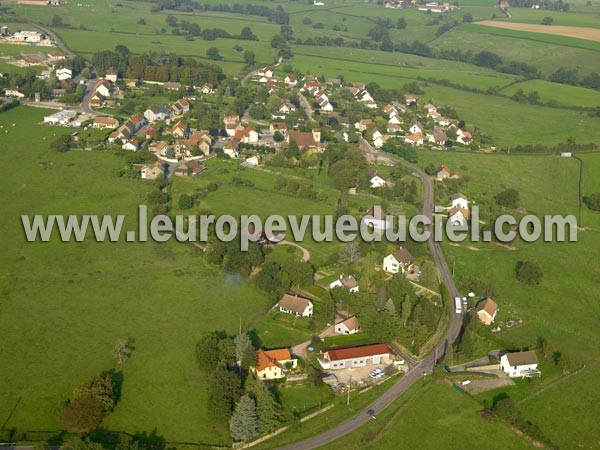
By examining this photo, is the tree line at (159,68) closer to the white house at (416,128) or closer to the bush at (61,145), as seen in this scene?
the white house at (416,128)

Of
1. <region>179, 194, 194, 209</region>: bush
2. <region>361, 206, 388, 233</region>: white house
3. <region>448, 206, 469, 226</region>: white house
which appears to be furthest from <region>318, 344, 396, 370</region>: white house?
<region>179, 194, 194, 209</region>: bush

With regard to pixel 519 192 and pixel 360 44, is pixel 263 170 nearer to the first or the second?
pixel 519 192

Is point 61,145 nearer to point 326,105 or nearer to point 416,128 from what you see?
point 326,105

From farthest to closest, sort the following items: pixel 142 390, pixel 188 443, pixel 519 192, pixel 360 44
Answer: pixel 360 44 → pixel 519 192 → pixel 142 390 → pixel 188 443

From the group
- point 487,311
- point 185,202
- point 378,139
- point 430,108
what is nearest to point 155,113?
point 378,139

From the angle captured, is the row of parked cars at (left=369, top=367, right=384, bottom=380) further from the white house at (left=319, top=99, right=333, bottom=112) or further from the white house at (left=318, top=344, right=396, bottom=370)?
the white house at (left=319, top=99, right=333, bottom=112)

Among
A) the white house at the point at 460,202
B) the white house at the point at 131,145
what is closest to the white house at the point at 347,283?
the white house at the point at 460,202

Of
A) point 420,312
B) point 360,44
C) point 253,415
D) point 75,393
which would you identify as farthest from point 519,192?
point 360,44
